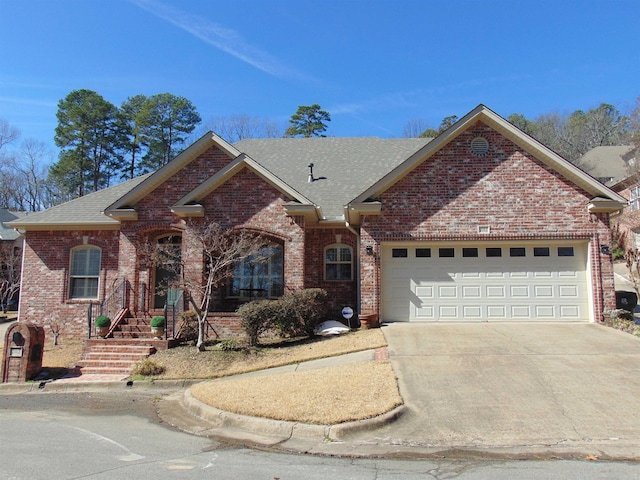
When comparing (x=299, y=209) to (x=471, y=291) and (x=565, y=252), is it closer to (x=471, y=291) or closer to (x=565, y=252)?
(x=471, y=291)

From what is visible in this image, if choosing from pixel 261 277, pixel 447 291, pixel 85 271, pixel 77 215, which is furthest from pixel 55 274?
pixel 447 291

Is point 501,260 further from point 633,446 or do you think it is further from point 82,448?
point 82,448

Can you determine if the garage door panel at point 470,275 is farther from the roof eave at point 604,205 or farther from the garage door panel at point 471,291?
the roof eave at point 604,205

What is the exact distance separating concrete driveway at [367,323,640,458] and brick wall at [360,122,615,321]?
2811mm

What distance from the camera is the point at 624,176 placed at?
3919 cm

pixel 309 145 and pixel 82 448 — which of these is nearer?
pixel 82 448

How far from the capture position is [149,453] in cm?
607

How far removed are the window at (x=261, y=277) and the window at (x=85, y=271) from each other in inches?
193

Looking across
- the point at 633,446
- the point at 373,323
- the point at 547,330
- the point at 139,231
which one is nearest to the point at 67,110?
the point at 139,231

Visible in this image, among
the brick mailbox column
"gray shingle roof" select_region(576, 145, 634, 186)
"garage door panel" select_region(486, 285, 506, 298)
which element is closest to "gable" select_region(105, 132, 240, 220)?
the brick mailbox column

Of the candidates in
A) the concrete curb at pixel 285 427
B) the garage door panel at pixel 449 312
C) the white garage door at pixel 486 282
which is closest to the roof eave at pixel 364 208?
the white garage door at pixel 486 282

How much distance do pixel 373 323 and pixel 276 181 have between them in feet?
17.0

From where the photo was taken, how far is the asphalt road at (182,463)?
5234 millimetres

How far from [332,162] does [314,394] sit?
13.3m
